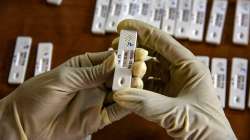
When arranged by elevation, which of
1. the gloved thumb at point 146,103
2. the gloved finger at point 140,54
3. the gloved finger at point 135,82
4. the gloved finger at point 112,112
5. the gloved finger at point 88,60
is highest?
the gloved finger at point 140,54

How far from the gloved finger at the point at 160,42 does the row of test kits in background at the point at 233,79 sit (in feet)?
0.53

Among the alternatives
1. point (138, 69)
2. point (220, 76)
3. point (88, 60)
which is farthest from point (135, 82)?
point (220, 76)

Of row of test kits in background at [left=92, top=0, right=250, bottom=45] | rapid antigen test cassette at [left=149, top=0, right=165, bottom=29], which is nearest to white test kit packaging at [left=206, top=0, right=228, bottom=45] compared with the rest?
row of test kits in background at [left=92, top=0, right=250, bottom=45]

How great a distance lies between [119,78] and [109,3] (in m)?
0.36

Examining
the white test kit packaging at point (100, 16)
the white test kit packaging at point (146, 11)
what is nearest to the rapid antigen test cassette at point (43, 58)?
the white test kit packaging at point (100, 16)

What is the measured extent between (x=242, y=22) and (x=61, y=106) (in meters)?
0.44

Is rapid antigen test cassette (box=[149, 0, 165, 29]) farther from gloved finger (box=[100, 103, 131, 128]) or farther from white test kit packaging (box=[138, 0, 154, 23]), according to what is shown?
gloved finger (box=[100, 103, 131, 128])

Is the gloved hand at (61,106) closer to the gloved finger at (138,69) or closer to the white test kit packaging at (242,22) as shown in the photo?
the gloved finger at (138,69)

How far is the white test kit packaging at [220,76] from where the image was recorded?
0.80 metres

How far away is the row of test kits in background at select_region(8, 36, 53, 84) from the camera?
0.84 meters

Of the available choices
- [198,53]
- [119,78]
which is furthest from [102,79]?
[198,53]

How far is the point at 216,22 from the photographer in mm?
874

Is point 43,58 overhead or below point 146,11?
below

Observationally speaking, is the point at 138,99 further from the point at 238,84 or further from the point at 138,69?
the point at 238,84
